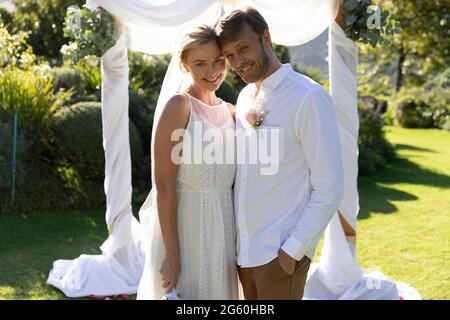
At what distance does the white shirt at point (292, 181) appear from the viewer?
2463 millimetres

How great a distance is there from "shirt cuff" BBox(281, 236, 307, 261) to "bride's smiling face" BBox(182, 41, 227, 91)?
2.69ft

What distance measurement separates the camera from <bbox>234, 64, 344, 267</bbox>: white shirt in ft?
8.08

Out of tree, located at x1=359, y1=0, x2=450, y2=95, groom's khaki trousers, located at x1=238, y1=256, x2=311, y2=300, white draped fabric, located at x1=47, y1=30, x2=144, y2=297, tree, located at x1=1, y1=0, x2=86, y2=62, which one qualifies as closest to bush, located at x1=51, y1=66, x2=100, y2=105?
white draped fabric, located at x1=47, y1=30, x2=144, y2=297

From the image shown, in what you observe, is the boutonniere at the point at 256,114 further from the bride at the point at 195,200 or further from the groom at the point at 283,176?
the bride at the point at 195,200

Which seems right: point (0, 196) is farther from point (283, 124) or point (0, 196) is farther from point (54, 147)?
point (283, 124)

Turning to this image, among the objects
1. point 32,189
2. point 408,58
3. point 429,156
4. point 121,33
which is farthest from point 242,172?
point 408,58

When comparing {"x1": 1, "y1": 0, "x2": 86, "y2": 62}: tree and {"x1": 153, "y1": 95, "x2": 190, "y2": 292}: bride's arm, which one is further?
{"x1": 1, "y1": 0, "x2": 86, "y2": 62}: tree

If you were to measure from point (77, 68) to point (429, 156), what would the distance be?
A: 7945 mm

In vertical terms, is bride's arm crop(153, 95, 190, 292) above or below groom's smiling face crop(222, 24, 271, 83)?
below

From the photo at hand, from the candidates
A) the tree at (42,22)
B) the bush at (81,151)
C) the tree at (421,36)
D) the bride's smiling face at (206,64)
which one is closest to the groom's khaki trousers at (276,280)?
the bride's smiling face at (206,64)

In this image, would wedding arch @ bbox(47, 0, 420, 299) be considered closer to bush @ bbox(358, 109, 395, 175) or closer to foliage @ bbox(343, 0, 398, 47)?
foliage @ bbox(343, 0, 398, 47)

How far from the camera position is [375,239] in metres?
6.56

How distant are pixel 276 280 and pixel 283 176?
0.48 metres
